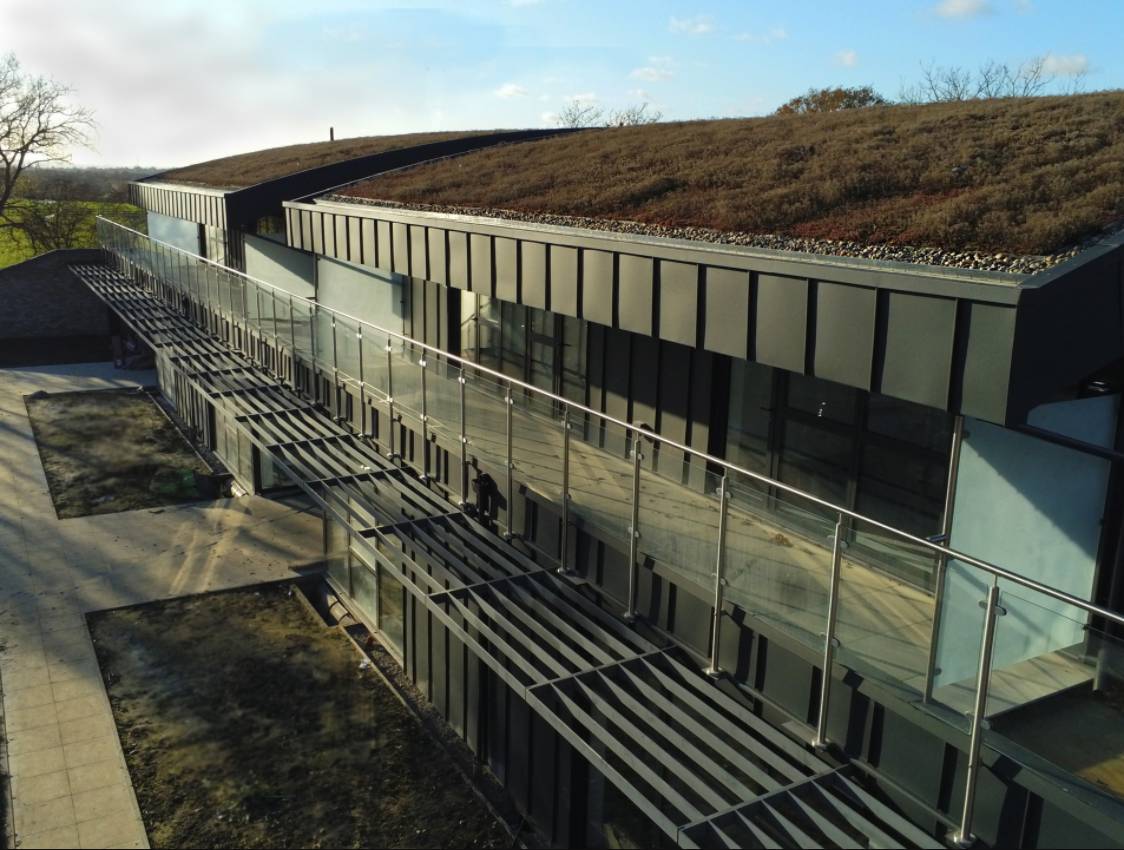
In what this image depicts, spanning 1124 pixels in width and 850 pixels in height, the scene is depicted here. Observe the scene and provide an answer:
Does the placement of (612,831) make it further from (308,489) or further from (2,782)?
(2,782)

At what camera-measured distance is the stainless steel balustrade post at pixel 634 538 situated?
23.9ft

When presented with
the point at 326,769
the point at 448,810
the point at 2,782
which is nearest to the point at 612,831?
the point at 448,810

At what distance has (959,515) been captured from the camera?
21.0 ft

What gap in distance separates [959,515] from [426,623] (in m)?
7.45

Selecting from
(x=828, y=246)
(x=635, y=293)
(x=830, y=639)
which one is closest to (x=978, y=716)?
(x=830, y=639)

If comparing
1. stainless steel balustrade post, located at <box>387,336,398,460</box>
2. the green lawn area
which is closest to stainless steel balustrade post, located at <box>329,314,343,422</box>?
stainless steel balustrade post, located at <box>387,336,398,460</box>

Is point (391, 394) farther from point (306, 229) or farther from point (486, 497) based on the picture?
point (306, 229)

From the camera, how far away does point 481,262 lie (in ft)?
35.6

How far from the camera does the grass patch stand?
718 centimetres

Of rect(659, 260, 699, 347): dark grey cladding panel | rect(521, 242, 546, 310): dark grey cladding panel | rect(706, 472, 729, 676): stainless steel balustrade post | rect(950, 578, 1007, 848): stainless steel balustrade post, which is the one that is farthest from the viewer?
rect(521, 242, 546, 310): dark grey cladding panel

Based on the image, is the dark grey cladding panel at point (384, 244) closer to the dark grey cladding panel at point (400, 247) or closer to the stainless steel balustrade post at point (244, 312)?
the dark grey cladding panel at point (400, 247)

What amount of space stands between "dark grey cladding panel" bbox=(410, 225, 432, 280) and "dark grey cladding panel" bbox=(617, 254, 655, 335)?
4182 mm

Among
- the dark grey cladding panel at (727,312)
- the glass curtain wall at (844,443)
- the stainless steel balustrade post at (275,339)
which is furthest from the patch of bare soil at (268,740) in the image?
the dark grey cladding panel at (727,312)

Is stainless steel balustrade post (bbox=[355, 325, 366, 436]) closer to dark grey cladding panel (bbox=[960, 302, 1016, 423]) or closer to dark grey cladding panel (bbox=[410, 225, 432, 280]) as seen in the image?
dark grey cladding panel (bbox=[410, 225, 432, 280])
